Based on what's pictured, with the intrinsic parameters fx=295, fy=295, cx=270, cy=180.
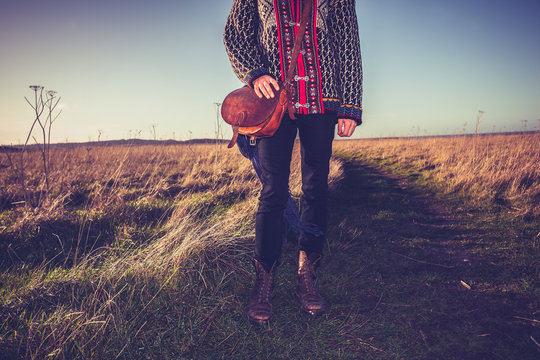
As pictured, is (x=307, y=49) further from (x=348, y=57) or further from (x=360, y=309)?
(x=360, y=309)

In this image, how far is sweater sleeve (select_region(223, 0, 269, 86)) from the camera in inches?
65.2

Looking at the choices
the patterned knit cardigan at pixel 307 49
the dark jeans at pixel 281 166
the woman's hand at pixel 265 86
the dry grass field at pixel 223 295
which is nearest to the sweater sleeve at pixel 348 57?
the patterned knit cardigan at pixel 307 49

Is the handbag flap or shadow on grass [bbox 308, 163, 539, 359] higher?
the handbag flap

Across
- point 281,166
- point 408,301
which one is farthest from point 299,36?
point 408,301

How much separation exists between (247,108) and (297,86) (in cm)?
35

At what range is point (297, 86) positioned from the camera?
1672 mm

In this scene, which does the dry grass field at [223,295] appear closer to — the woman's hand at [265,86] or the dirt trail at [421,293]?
the dirt trail at [421,293]

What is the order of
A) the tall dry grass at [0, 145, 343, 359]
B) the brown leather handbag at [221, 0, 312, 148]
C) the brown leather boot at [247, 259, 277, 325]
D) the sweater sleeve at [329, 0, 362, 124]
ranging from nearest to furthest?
the tall dry grass at [0, 145, 343, 359] → the brown leather handbag at [221, 0, 312, 148] → the brown leather boot at [247, 259, 277, 325] → the sweater sleeve at [329, 0, 362, 124]

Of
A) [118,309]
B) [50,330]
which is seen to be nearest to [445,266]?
[118,309]

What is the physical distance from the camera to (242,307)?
5.55 ft

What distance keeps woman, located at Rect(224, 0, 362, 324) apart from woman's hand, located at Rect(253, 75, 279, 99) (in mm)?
38

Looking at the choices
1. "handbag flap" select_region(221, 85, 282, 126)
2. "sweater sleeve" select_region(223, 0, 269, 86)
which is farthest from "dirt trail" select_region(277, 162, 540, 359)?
"sweater sleeve" select_region(223, 0, 269, 86)

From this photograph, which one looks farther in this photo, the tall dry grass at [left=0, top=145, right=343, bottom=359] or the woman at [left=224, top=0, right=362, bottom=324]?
the woman at [left=224, top=0, right=362, bottom=324]

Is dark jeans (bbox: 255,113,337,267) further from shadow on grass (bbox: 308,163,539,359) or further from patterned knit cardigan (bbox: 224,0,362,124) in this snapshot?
shadow on grass (bbox: 308,163,539,359)
